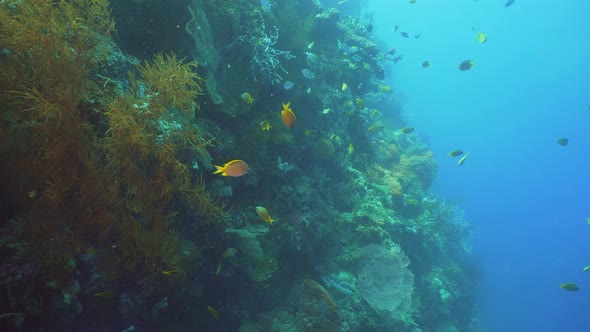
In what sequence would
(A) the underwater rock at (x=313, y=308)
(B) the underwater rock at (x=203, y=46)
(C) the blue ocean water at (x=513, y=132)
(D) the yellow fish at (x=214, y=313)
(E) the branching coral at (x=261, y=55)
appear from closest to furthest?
(D) the yellow fish at (x=214, y=313)
(B) the underwater rock at (x=203, y=46)
(A) the underwater rock at (x=313, y=308)
(E) the branching coral at (x=261, y=55)
(C) the blue ocean water at (x=513, y=132)

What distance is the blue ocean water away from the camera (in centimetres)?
4809

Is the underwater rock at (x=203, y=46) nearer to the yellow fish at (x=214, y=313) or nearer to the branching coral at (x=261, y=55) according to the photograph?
the branching coral at (x=261, y=55)

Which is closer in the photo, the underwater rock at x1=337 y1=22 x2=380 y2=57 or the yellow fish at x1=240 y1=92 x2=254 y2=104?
the yellow fish at x1=240 y1=92 x2=254 y2=104

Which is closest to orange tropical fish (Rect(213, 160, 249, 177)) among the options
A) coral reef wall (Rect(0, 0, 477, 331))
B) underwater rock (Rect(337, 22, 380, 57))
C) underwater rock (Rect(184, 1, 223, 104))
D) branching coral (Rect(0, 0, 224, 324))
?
coral reef wall (Rect(0, 0, 477, 331))

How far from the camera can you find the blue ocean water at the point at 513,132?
4809 centimetres

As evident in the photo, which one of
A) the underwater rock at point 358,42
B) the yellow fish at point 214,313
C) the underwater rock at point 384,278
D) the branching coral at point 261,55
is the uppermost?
the underwater rock at point 358,42

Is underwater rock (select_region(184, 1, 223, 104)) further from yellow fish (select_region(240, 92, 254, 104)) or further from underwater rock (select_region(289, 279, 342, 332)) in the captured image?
underwater rock (select_region(289, 279, 342, 332))

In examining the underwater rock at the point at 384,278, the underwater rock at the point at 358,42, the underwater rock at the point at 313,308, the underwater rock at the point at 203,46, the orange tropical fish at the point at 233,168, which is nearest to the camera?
the orange tropical fish at the point at 233,168

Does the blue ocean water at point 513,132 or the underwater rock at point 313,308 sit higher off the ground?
the blue ocean water at point 513,132

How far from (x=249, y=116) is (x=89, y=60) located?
3.31 m

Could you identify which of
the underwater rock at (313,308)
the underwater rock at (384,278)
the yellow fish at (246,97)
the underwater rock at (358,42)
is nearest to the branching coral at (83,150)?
the yellow fish at (246,97)

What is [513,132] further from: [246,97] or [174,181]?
[174,181]

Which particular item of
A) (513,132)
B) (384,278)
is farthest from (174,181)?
(513,132)

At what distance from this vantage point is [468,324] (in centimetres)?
1630
